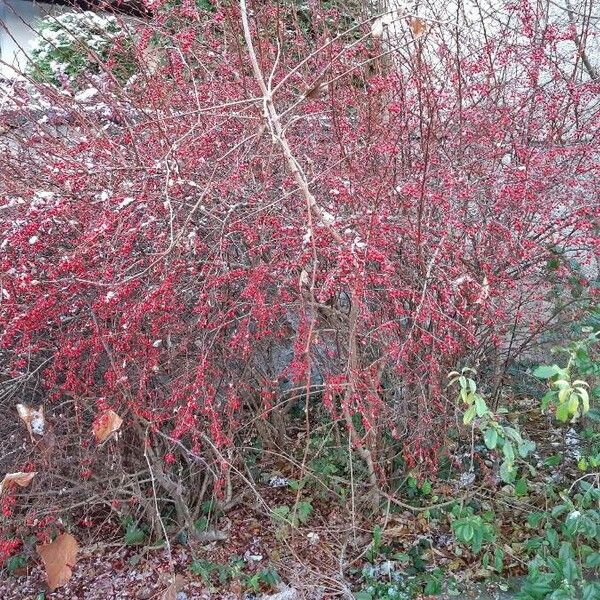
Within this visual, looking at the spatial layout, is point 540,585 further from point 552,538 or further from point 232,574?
point 232,574

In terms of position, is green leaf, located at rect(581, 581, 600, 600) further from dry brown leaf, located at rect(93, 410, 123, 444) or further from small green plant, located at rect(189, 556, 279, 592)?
dry brown leaf, located at rect(93, 410, 123, 444)

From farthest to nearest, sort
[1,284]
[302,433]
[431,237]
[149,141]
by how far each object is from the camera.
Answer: [302,433]
[149,141]
[431,237]
[1,284]

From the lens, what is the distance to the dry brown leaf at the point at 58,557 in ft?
11.0

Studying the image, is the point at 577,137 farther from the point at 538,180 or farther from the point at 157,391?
the point at 157,391

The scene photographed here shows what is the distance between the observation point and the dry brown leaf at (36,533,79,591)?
3357 millimetres

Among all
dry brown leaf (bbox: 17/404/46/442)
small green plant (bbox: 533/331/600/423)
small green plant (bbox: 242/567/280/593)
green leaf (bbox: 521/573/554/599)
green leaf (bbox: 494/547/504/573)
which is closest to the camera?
small green plant (bbox: 533/331/600/423)

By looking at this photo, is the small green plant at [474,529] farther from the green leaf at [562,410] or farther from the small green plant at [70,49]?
the small green plant at [70,49]

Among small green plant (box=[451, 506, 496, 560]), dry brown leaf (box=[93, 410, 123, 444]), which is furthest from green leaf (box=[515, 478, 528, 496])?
dry brown leaf (box=[93, 410, 123, 444])

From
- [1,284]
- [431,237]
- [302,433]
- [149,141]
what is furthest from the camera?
[302,433]

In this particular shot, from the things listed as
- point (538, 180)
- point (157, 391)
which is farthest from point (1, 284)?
point (538, 180)

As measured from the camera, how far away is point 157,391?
3.31 m

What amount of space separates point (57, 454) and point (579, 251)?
3262mm

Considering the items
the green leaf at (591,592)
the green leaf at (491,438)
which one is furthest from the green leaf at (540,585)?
the green leaf at (491,438)

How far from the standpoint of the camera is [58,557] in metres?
3.38
